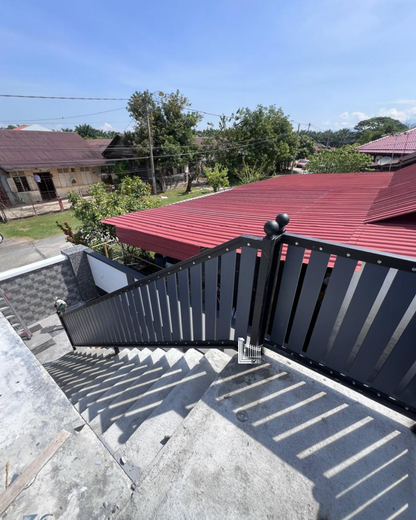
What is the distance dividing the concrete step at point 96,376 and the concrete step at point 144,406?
4.65 feet

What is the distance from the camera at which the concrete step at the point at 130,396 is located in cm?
222

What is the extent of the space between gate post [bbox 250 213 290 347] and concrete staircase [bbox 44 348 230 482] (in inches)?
22.9

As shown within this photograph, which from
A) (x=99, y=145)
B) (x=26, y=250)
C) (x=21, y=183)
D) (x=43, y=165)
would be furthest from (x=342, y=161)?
(x=99, y=145)

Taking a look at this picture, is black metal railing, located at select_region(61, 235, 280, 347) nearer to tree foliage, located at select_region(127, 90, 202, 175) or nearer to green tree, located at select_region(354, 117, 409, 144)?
tree foliage, located at select_region(127, 90, 202, 175)

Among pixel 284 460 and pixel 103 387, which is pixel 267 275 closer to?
pixel 284 460

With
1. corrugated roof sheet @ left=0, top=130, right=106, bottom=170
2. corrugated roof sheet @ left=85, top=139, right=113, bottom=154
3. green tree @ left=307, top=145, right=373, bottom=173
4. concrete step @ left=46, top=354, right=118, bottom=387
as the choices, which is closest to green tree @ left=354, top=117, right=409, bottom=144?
green tree @ left=307, top=145, right=373, bottom=173

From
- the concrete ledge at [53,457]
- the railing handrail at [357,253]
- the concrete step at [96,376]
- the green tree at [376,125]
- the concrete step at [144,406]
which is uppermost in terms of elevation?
the green tree at [376,125]

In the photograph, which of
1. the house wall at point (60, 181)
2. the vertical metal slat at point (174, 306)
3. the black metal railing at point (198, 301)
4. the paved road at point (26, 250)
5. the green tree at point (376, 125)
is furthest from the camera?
the green tree at point (376, 125)

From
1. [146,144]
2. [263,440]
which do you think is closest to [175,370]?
[263,440]

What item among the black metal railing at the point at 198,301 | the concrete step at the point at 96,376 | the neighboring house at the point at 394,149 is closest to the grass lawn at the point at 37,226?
the concrete step at the point at 96,376

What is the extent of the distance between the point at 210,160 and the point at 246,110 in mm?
7062

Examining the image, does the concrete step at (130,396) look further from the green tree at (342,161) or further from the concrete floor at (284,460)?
the green tree at (342,161)

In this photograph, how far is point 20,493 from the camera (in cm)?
116

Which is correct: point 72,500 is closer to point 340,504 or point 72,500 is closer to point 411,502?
point 340,504
